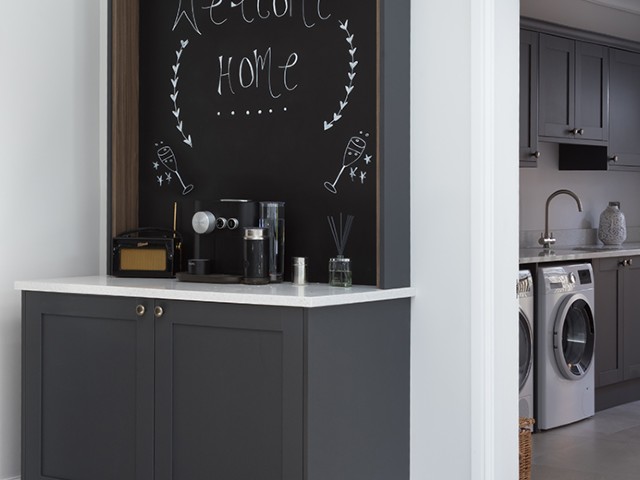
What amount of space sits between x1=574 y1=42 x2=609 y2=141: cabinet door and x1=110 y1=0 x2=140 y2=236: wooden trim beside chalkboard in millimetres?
2963

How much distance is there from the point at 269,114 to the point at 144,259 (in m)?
0.75

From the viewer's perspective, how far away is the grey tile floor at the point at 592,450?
4.31 meters

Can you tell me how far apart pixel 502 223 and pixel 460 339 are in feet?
1.39

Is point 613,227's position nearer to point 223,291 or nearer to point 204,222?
point 204,222

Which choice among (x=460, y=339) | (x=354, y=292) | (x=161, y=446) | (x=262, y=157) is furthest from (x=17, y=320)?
(x=460, y=339)

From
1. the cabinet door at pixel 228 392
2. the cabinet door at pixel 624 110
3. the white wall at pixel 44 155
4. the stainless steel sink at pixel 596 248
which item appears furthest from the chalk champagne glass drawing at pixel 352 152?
the cabinet door at pixel 624 110

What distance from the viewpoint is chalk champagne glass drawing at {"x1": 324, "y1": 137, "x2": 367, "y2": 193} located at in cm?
345

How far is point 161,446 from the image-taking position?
332cm

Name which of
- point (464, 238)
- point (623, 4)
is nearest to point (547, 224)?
point (623, 4)

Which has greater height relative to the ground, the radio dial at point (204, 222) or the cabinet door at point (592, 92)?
the cabinet door at point (592, 92)

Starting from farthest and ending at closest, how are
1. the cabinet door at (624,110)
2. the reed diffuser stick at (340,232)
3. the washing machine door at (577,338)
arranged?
1. the cabinet door at (624,110)
2. the washing machine door at (577,338)
3. the reed diffuser stick at (340,232)

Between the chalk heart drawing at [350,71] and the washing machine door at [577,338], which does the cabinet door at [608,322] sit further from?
the chalk heart drawing at [350,71]

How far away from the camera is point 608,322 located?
5617mm

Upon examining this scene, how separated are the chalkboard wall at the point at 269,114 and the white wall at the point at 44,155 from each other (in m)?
0.26
